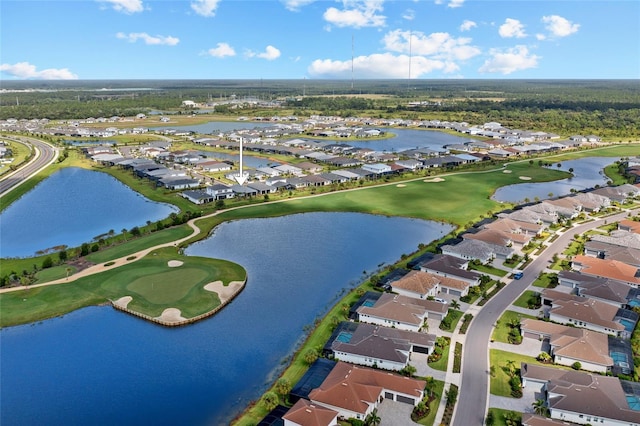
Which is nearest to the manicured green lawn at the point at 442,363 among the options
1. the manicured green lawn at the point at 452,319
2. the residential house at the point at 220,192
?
the manicured green lawn at the point at 452,319

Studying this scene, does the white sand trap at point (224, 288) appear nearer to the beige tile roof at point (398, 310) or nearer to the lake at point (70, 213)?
the beige tile roof at point (398, 310)

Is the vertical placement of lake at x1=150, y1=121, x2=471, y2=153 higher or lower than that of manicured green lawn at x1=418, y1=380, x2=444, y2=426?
higher

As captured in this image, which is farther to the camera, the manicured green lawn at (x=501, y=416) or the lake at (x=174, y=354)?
the lake at (x=174, y=354)

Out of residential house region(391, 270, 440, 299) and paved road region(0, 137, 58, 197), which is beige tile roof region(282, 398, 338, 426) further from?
paved road region(0, 137, 58, 197)

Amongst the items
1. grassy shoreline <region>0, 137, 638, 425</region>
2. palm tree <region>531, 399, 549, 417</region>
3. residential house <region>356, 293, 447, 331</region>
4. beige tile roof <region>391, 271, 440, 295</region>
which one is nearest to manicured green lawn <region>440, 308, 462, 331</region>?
residential house <region>356, 293, 447, 331</region>

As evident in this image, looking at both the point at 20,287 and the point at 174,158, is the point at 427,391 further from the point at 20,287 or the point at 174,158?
the point at 174,158

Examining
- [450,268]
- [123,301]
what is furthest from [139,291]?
[450,268]
